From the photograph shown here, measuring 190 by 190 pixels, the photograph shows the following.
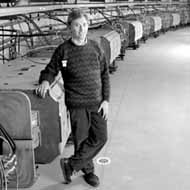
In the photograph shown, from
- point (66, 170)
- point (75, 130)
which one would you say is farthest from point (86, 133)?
point (66, 170)

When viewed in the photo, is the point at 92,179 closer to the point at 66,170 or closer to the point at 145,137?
the point at 66,170

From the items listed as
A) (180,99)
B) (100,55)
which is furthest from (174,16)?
(100,55)

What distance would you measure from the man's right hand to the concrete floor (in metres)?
0.70

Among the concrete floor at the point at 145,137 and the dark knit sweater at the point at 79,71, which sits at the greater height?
the dark knit sweater at the point at 79,71

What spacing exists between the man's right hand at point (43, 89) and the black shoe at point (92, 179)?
2.31 ft

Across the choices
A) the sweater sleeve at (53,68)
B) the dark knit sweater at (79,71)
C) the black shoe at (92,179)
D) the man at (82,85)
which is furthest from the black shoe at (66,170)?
the sweater sleeve at (53,68)

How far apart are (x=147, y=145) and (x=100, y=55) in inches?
47.6

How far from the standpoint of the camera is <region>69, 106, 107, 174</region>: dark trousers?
2.35 m

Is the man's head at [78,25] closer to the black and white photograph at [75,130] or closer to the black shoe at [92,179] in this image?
the black and white photograph at [75,130]

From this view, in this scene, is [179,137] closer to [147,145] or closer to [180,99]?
[147,145]

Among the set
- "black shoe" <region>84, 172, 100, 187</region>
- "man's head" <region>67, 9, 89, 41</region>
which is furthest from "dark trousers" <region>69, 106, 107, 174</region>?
"man's head" <region>67, 9, 89, 41</region>

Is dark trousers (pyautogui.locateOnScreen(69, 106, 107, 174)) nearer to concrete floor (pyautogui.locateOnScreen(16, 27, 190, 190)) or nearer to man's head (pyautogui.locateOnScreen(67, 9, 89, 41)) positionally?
concrete floor (pyautogui.locateOnScreen(16, 27, 190, 190))

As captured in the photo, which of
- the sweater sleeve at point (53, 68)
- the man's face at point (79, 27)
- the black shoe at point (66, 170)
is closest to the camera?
the man's face at point (79, 27)

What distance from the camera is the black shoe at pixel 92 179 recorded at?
2523mm
